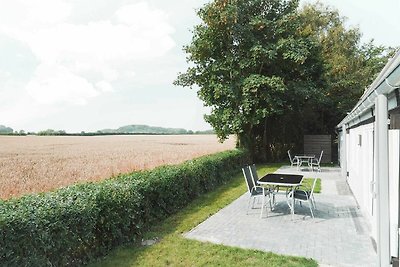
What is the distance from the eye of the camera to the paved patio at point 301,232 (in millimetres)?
5059

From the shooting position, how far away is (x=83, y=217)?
4520 millimetres

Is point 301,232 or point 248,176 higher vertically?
point 248,176

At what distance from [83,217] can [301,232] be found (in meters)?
4.16

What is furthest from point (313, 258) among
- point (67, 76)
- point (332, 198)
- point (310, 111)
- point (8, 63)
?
point (310, 111)

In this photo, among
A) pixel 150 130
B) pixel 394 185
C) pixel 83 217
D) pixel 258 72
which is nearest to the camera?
pixel 394 185

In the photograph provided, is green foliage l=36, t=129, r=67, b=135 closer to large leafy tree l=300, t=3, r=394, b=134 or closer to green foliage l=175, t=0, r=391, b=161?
green foliage l=175, t=0, r=391, b=161

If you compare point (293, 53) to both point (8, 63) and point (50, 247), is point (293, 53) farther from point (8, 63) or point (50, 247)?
point (50, 247)

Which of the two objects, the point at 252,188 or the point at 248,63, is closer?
the point at 252,188

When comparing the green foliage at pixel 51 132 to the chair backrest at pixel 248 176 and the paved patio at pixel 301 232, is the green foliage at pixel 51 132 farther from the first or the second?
the chair backrest at pixel 248 176

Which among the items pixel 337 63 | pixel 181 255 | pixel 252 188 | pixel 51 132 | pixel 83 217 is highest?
pixel 337 63

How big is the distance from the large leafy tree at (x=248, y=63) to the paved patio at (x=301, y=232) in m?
8.89

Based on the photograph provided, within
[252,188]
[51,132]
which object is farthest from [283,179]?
[51,132]

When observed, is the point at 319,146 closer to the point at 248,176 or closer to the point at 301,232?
the point at 248,176

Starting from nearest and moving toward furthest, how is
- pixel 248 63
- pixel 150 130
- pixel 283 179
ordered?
1. pixel 283 179
2. pixel 248 63
3. pixel 150 130
